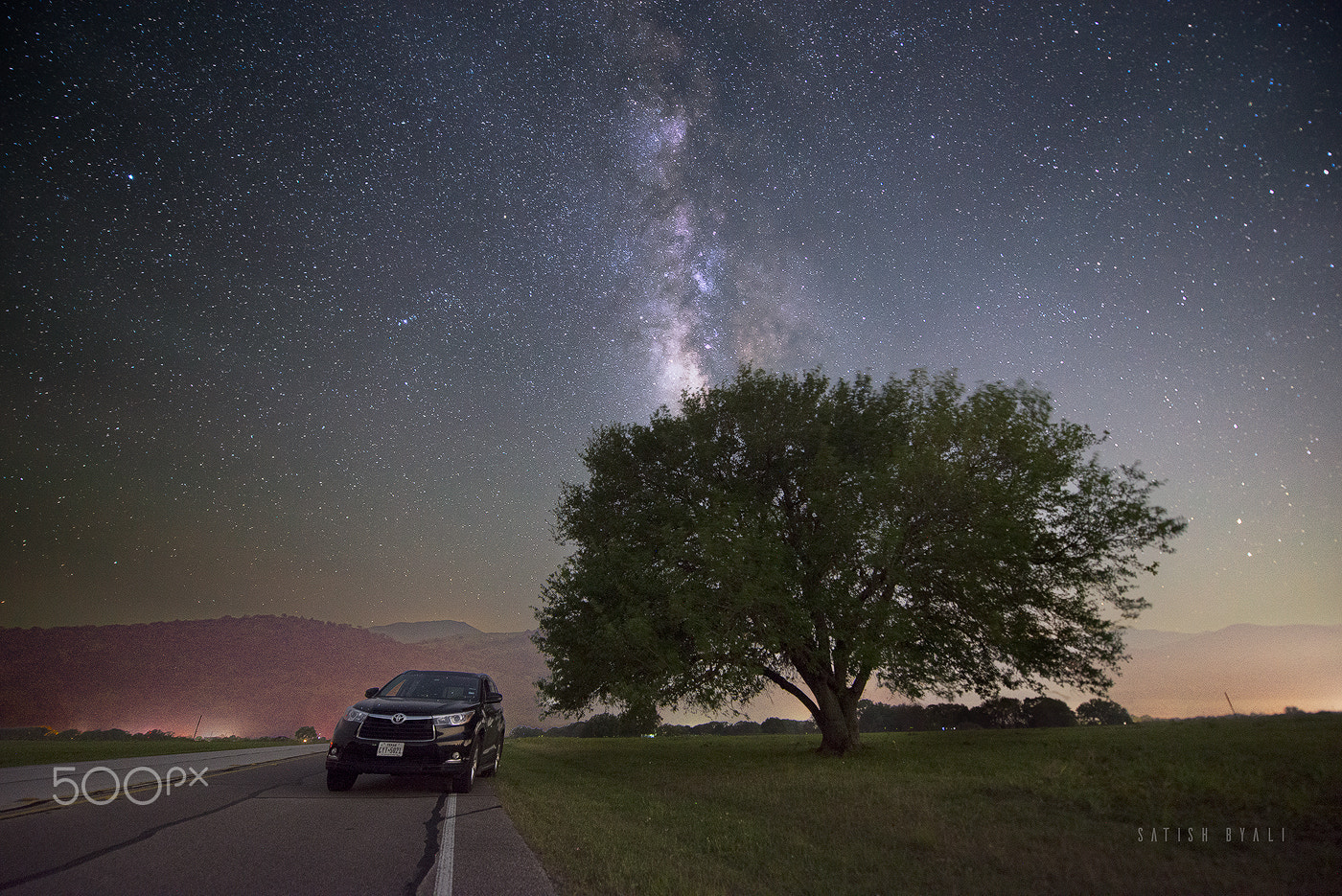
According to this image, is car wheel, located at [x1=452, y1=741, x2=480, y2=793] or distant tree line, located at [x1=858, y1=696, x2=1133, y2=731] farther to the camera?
distant tree line, located at [x1=858, y1=696, x2=1133, y2=731]

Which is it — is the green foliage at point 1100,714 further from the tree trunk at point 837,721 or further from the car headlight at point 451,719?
the car headlight at point 451,719

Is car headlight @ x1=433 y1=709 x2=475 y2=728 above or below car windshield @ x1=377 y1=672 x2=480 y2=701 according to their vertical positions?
below

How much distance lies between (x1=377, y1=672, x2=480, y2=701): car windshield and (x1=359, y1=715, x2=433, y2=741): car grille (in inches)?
51.9

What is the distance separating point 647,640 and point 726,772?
3.52 meters

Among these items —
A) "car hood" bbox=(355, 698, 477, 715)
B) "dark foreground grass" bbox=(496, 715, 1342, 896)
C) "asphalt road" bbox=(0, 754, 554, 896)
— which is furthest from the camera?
"car hood" bbox=(355, 698, 477, 715)

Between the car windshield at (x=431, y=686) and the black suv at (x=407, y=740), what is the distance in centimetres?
27

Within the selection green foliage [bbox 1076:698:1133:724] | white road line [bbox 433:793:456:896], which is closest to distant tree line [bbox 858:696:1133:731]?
green foliage [bbox 1076:698:1133:724]

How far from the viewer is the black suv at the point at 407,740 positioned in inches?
380

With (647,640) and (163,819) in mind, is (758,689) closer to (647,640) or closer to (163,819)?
(647,640)

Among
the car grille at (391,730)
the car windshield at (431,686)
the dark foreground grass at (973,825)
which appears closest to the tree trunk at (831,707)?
the dark foreground grass at (973,825)

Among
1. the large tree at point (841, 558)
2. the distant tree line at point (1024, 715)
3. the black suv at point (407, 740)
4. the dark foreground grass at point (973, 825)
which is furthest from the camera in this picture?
the distant tree line at point (1024, 715)

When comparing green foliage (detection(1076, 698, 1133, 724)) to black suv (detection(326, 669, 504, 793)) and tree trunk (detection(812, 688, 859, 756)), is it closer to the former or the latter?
tree trunk (detection(812, 688, 859, 756))

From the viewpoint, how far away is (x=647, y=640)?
15492mm

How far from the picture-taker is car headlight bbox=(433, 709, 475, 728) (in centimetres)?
1009
